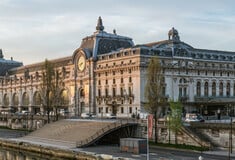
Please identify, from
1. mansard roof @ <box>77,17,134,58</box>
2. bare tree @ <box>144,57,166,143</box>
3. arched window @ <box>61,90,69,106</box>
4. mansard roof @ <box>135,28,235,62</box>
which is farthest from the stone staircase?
arched window @ <box>61,90,69,106</box>

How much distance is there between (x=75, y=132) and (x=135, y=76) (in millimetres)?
33293

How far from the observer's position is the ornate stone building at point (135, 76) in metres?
118

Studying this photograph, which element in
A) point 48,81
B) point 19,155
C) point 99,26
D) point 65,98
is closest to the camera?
point 19,155

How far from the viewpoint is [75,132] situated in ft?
286

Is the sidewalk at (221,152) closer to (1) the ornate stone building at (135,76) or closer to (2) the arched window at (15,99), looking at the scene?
(1) the ornate stone building at (135,76)

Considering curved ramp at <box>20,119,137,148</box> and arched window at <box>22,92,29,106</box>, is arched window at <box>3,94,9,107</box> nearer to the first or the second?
arched window at <box>22,92,29,106</box>

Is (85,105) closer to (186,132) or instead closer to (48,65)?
(48,65)

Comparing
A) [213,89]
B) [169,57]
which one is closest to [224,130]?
[169,57]

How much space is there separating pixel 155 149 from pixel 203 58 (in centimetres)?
5985

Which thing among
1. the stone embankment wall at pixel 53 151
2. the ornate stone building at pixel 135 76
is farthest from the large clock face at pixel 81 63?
the stone embankment wall at pixel 53 151

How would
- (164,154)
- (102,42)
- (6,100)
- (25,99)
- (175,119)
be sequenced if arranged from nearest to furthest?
(164,154) → (175,119) → (102,42) → (25,99) → (6,100)

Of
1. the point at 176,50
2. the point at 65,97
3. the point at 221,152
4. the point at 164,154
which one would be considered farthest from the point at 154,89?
the point at 65,97

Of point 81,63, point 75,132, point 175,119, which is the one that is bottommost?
point 75,132

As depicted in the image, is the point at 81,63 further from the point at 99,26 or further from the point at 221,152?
the point at 221,152
